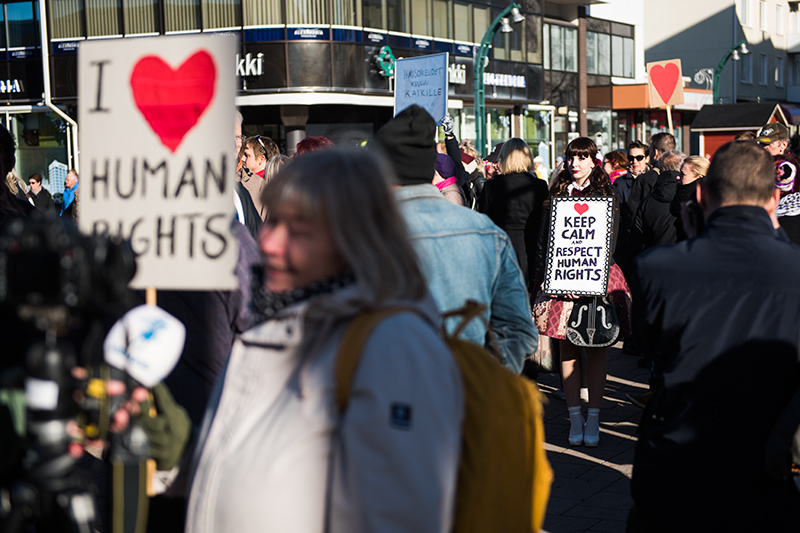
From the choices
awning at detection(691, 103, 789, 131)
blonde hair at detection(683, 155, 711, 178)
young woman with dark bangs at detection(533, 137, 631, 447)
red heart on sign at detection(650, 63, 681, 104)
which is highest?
red heart on sign at detection(650, 63, 681, 104)

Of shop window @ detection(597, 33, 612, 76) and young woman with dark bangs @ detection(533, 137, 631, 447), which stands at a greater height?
shop window @ detection(597, 33, 612, 76)

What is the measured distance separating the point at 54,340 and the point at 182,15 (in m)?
25.5

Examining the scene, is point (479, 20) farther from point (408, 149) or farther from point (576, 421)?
point (408, 149)

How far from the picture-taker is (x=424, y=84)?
28.2 ft

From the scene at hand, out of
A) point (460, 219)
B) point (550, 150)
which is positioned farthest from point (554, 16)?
point (460, 219)

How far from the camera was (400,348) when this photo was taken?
165cm

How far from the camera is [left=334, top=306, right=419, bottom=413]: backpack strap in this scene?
5.48 feet

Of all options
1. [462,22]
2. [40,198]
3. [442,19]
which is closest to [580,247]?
[40,198]

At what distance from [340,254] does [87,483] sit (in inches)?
27.0

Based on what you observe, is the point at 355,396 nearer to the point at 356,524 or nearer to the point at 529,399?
the point at 356,524

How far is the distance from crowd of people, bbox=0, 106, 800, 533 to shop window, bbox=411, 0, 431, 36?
944 inches

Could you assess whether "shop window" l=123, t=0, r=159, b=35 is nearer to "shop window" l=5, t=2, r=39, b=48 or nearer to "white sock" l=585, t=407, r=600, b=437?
"shop window" l=5, t=2, r=39, b=48

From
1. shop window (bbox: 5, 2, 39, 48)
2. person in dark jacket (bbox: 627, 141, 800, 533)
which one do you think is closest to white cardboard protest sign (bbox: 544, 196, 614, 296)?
person in dark jacket (bbox: 627, 141, 800, 533)

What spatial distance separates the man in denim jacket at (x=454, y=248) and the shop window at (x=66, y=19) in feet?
84.7
